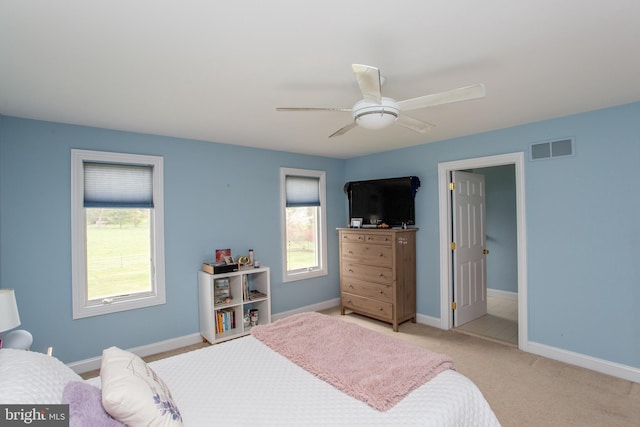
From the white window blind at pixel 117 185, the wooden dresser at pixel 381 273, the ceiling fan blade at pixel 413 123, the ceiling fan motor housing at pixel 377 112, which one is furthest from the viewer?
the wooden dresser at pixel 381 273

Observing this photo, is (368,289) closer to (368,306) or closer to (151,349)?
(368,306)

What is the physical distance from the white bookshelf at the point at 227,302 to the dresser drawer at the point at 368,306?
1212 millimetres

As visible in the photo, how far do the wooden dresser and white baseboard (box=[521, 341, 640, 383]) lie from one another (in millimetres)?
1402

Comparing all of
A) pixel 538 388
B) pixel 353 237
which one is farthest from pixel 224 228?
pixel 538 388

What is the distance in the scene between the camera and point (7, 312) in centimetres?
200

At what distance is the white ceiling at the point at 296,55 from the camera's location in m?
1.46

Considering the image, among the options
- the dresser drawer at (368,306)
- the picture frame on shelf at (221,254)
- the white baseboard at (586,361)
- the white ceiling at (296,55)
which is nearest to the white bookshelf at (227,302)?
the picture frame on shelf at (221,254)

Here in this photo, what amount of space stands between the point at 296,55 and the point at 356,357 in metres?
1.88

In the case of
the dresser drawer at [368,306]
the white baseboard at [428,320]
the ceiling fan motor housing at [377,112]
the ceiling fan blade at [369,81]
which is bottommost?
the white baseboard at [428,320]

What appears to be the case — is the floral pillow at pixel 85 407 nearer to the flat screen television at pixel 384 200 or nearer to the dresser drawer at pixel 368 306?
the dresser drawer at pixel 368 306

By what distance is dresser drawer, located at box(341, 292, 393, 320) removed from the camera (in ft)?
13.8

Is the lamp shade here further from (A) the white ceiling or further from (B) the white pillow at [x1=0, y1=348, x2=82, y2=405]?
(A) the white ceiling

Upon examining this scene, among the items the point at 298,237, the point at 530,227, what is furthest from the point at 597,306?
the point at 298,237

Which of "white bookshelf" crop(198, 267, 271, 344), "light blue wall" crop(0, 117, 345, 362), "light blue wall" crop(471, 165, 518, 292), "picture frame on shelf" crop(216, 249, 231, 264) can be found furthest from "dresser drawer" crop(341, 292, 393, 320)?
"light blue wall" crop(471, 165, 518, 292)
